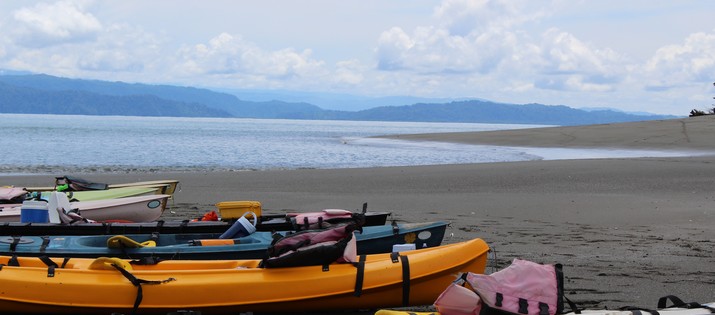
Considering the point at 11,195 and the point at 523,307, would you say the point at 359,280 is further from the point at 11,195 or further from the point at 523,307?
the point at 11,195

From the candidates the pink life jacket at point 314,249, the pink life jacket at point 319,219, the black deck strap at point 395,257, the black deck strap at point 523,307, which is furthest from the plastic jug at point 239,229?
the black deck strap at point 523,307

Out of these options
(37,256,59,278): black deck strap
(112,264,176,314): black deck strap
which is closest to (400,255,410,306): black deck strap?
(112,264,176,314): black deck strap

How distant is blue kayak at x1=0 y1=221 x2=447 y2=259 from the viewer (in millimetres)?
5949

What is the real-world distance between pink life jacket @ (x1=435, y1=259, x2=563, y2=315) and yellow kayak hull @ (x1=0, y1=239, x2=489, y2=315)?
3.36ft

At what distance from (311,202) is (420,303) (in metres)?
6.46

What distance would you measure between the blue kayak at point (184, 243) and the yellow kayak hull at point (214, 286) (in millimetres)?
521

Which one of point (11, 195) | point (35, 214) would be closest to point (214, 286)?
point (35, 214)

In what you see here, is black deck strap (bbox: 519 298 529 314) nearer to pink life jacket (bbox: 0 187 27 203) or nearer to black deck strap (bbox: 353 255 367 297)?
black deck strap (bbox: 353 255 367 297)

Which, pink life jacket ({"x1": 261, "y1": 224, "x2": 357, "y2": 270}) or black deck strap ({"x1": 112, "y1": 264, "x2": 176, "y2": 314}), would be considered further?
pink life jacket ({"x1": 261, "y1": 224, "x2": 357, "y2": 270})

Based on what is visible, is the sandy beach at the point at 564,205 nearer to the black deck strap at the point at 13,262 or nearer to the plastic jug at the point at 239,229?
the plastic jug at the point at 239,229

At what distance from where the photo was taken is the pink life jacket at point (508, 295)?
4266 mm

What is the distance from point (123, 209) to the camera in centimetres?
905

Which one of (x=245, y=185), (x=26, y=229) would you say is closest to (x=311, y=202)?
(x=245, y=185)

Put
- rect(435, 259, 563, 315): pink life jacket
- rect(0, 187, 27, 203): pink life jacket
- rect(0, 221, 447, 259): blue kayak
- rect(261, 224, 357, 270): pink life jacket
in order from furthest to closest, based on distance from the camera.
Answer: rect(0, 187, 27, 203): pink life jacket < rect(0, 221, 447, 259): blue kayak < rect(261, 224, 357, 270): pink life jacket < rect(435, 259, 563, 315): pink life jacket
